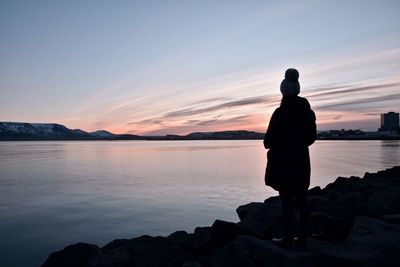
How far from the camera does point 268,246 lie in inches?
208

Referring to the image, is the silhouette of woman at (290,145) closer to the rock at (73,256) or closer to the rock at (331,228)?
the rock at (331,228)

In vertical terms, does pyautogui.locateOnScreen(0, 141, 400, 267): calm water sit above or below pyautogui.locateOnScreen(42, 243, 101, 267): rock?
below

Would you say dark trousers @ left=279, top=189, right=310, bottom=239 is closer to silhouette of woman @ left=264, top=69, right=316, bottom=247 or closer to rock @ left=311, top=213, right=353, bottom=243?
silhouette of woman @ left=264, top=69, right=316, bottom=247

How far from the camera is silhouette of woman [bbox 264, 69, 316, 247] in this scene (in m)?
5.21

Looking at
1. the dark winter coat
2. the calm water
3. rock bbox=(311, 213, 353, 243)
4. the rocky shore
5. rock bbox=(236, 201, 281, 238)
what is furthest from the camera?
the calm water

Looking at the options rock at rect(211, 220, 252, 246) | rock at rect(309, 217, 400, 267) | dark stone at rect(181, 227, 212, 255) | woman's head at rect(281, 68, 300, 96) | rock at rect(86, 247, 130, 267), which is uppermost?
woman's head at rect(281, 68, 300, 96)

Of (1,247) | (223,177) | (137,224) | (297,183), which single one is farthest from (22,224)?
(223,177)

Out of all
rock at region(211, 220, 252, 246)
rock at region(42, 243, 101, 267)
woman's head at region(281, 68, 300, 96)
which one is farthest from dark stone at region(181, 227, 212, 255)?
woman's head at region(281, 68, 300, 96)

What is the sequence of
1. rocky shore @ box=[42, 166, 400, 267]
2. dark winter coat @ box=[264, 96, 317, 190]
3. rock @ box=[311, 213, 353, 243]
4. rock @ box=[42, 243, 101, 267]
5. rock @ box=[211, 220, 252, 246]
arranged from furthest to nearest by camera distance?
1. rock @ box=[211, 220, 252, 246]
2. rock @ box=[42, 243, 101, 267]
3. rock @ box=[311, 213, 353, 243]
4. dark winter coat @ box=[264, 96, 317, 190]
5. rocky shore @ box=[42, 166, 400, 267]

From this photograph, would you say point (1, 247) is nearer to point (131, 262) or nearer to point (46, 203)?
point (131, 262)

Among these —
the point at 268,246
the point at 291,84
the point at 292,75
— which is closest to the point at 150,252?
the point at 268,246

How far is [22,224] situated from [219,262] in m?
9.50

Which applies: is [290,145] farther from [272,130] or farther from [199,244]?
[199,244]

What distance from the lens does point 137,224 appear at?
1265 cm
